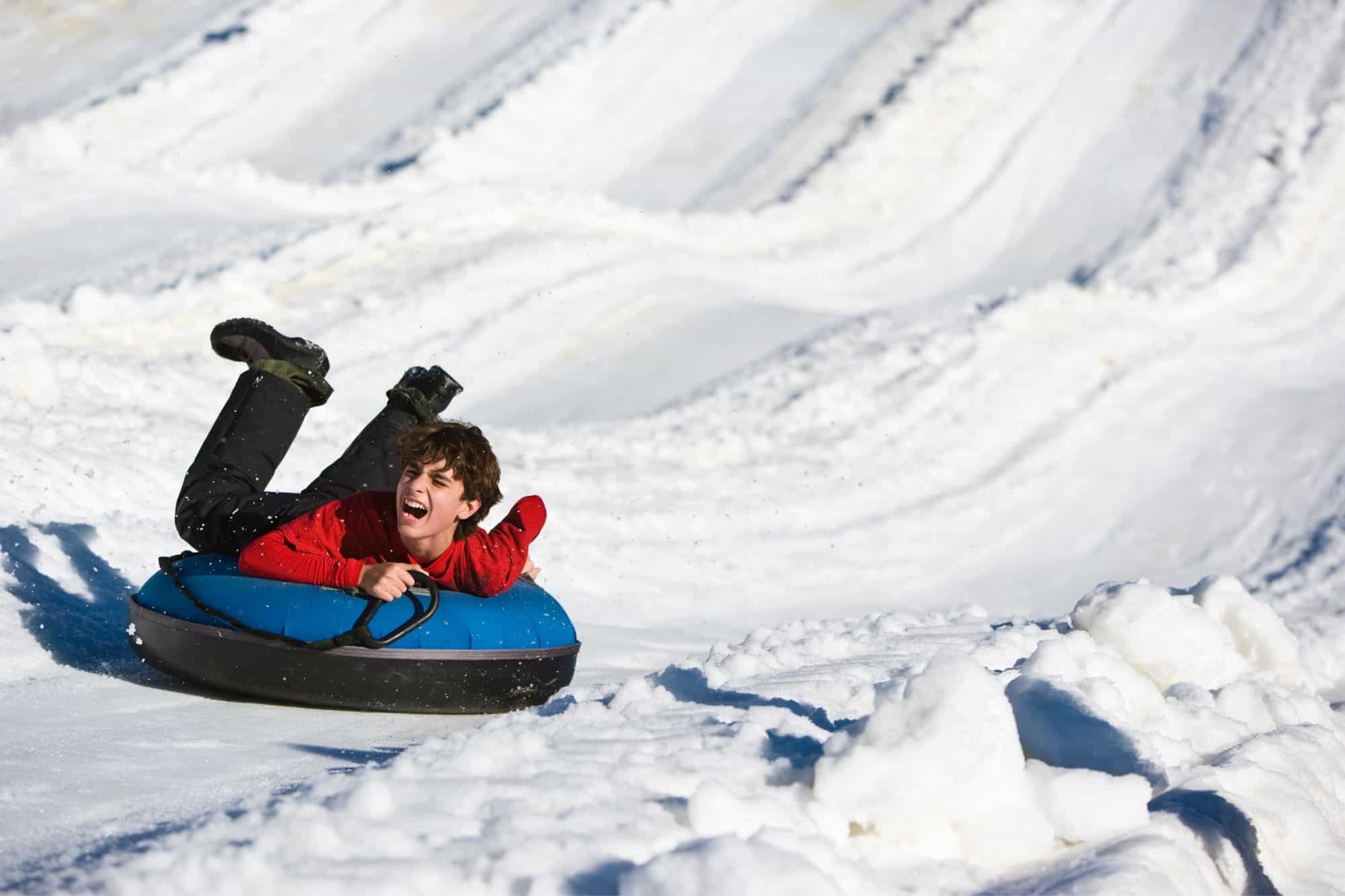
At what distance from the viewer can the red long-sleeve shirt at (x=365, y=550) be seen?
3639 mm

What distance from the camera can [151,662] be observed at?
3.89 metres

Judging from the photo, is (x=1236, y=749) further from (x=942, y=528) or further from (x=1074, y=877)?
(x=942, y=528)

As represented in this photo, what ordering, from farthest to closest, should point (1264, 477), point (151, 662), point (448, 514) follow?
point (1264, 477) < point (151, 662) < point (448, 514)

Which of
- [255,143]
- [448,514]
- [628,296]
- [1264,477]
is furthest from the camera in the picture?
[255,143]

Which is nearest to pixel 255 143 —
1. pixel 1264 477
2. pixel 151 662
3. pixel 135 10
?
pixel 135 10

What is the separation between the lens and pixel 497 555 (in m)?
3.79

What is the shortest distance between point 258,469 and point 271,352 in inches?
15.1

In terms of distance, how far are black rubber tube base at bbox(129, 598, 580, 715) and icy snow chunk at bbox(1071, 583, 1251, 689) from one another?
5.36 ft

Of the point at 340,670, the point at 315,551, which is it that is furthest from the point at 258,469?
the point at 340,670

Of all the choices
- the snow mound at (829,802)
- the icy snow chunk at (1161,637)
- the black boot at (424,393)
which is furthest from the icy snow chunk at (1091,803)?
the black boot at (424,393)

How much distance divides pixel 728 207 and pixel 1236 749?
1105 cm

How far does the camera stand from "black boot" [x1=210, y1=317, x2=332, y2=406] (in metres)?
4.29

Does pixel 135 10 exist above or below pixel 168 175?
above

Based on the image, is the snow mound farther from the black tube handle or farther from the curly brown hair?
the curly brown hair
